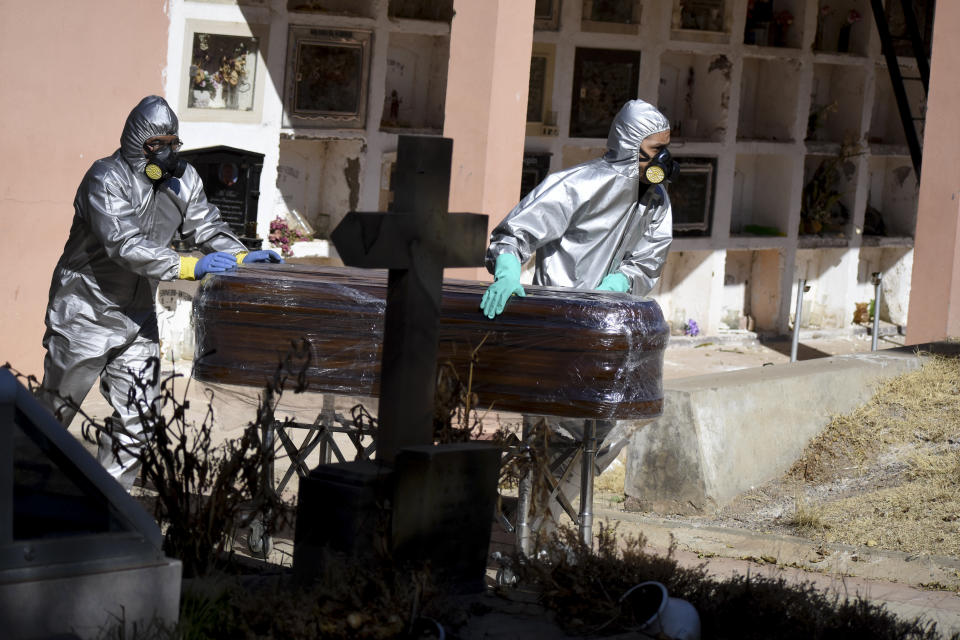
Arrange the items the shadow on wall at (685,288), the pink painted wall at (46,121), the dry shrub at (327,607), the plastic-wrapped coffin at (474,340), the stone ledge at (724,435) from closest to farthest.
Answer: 1. the dry shrub at (327,607)
2. the plastic-wrapped coffin at (474,340)
3. the stone ledge at (724,435)
4. the pink painted wall at (46,121)
5. the shadow on wall at (685,288)

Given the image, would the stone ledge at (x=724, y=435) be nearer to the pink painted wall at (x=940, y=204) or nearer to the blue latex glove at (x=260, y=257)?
the blue latex glove at (x=260, y=257)

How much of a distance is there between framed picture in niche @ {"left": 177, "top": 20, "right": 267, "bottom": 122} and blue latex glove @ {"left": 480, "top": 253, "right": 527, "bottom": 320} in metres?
4.78

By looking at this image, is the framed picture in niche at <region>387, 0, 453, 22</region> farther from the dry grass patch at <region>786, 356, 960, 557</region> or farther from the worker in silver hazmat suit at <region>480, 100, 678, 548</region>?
the worker in silver hazmat suit at <region>480, 100, 678, 548</region>

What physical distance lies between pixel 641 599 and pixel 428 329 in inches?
30.0

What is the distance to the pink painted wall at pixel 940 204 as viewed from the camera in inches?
321

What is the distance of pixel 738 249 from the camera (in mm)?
10984

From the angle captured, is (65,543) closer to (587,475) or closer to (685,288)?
(587,475)

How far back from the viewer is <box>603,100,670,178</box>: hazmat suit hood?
4.27 meters

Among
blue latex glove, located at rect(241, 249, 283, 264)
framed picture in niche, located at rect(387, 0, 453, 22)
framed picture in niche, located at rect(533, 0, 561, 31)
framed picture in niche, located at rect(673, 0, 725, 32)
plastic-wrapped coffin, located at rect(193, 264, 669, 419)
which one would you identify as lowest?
plastic-wrapped coffin, located at rect(193, 264, 669, 419)

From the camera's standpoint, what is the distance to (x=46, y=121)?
6590 mm

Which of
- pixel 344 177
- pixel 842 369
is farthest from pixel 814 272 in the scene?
pixel 842 369

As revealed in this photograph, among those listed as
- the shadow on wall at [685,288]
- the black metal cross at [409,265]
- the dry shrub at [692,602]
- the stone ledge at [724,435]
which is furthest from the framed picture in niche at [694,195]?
the black metal cross at [409,265]

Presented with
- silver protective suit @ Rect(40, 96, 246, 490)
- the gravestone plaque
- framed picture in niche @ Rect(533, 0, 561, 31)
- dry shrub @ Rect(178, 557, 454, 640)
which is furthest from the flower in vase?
the gravestone plaque

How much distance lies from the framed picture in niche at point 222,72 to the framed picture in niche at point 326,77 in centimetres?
22
